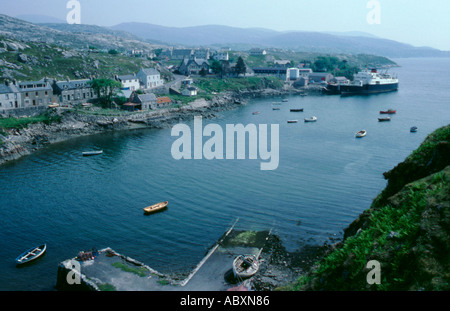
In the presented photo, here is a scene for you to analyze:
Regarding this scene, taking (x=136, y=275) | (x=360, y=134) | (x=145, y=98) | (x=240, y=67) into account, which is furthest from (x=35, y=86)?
(x=240, y=67)

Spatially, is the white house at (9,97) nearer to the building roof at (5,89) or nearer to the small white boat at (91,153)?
the building roof at (5,89)

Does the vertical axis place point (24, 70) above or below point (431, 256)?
above

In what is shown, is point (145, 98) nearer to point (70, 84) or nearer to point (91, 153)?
point (70, 84)

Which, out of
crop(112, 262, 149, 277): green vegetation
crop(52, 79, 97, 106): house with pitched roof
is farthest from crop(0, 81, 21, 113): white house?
crop(112, 262, 149, 277): green vegetation

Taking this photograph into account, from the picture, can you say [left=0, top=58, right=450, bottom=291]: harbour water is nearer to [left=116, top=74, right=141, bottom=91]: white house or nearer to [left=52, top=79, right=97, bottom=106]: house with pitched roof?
[left=52, top=79, right=97, bottom=106]: house with pitched roof
